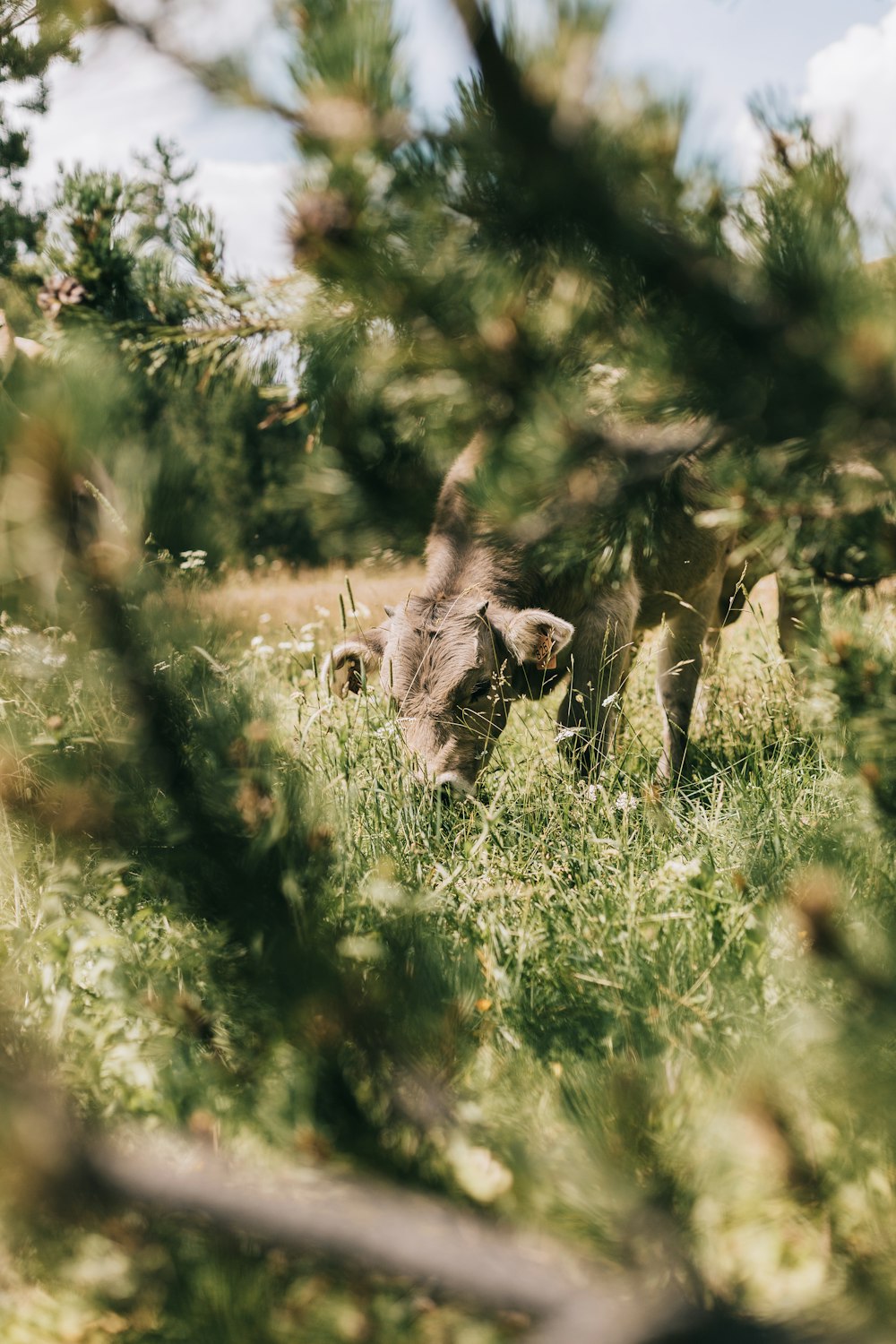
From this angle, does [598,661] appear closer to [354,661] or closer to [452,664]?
[452,664]

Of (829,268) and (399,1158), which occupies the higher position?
(829,268)

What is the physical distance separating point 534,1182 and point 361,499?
1311mm

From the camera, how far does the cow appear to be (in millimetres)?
5109

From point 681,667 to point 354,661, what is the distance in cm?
231

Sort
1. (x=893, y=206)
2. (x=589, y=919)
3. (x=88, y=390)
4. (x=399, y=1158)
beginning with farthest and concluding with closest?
(x=589, y=919), (x=399, y=1158), (x=893, y=206), (x=88, y=390)

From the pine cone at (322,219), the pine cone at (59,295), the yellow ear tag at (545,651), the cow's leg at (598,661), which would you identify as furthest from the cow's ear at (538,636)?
the pine cone at (322,219)

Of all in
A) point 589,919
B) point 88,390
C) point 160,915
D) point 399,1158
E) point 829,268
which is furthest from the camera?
point 160,915

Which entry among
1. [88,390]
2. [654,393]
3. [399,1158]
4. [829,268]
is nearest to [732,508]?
[654,393]

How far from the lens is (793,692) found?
5.28m

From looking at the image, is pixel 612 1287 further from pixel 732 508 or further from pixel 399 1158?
pixel 732 508

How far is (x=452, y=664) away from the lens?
5.20 m

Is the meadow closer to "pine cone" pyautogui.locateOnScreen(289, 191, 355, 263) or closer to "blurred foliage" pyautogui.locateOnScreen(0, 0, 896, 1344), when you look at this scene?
"blurred foliage" pyautogui.locateOnScreen(0, 0, 896, 1344)

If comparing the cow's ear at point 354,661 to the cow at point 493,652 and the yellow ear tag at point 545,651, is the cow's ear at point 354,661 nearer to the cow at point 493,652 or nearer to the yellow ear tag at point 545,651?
the cow at point 493,652

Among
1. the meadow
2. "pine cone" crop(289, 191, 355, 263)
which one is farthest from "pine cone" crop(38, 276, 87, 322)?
"pine cone" crop(289, 191, 355, 263)
